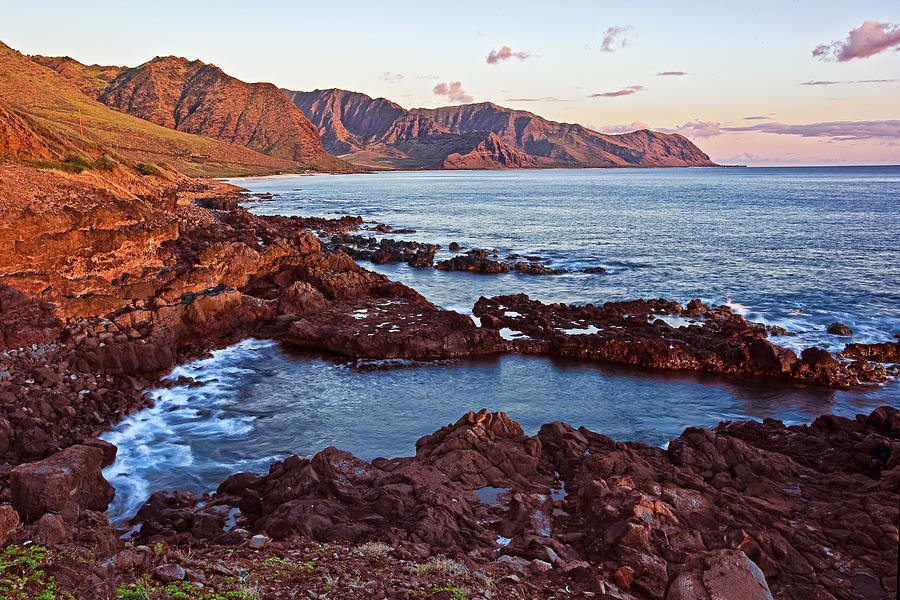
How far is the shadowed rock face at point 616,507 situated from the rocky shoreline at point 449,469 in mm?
45

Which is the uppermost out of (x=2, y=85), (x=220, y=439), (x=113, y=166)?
(x=2, y=85)

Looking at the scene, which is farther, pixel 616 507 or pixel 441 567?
pixel 616 507

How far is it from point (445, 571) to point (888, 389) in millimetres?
20569

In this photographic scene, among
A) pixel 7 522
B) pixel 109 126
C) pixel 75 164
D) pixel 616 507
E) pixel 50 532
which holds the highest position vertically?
pixel 109 126

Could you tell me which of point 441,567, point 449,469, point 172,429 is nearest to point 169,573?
point 441,567

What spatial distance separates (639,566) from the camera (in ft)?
31.0

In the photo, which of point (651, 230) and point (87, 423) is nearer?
point (87, 423)

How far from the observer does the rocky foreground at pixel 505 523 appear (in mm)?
8500

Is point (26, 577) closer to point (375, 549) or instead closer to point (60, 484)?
point (60, 484)

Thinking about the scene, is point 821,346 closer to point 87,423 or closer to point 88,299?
point 87,423

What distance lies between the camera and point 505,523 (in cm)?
1132

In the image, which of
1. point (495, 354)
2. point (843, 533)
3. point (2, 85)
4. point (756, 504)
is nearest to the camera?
point (843, 533)

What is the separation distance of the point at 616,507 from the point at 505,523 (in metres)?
2.22

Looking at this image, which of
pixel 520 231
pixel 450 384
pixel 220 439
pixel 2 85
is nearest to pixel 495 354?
pixel 450 384
